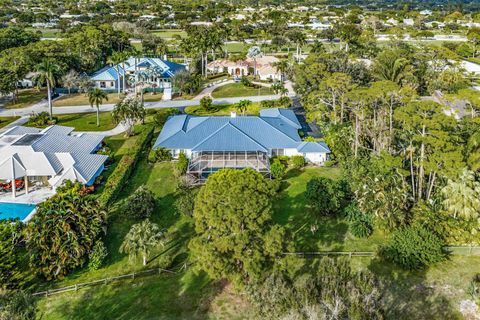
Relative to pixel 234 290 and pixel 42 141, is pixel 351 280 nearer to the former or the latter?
pixel 234 290

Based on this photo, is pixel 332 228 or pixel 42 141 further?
pixel 42 141

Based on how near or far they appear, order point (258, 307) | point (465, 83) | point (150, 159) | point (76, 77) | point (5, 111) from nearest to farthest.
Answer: point (258, 307) → point (150, 159) → point (5, 111) → point (465, 83) → point (76, 77)

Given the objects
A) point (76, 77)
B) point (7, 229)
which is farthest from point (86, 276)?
point (76, 77)

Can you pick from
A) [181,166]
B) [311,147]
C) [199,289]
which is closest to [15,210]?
[181,166]

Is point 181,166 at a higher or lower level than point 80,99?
lower

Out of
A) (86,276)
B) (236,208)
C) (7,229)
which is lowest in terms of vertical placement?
(86,276)

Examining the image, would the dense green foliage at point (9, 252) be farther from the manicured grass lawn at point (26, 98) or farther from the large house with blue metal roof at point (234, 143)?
the manicured grass lawn at point (26, 98)

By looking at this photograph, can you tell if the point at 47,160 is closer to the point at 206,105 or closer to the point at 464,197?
the point at 206,105
